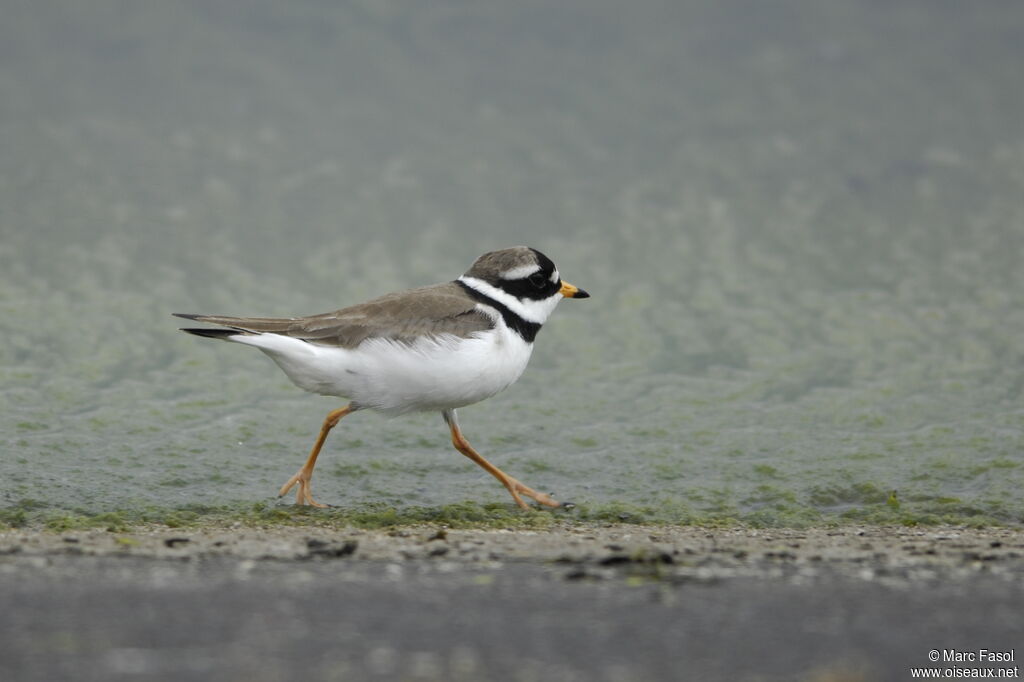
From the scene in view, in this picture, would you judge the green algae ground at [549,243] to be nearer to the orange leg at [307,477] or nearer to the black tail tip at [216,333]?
the orange leg at [307,477]

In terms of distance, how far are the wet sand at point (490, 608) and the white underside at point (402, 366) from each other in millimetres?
1407

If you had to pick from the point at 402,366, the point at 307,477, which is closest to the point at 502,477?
the point at 402,366

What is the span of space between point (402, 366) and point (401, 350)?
3.9 inches

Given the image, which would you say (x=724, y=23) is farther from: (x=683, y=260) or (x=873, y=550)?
(x=873, y=550)

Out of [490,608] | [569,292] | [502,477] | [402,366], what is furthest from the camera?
[569,292]

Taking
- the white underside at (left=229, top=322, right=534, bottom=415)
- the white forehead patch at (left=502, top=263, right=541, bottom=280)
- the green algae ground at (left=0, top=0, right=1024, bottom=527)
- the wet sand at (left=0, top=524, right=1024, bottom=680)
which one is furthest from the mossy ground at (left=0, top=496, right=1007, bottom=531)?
the white forehead patch at (left=502, top=263, right=541, bottom=280)

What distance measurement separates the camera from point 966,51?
650 inches

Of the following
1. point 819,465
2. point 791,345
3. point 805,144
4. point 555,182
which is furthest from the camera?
point 805,144

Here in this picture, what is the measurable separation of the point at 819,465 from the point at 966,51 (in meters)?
9.93

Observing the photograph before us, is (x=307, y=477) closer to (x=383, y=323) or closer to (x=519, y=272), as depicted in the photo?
(x=383, y=323)

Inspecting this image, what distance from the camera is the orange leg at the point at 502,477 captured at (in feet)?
24.9

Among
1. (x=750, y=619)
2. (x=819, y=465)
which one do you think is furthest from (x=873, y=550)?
(x=819, y=465)

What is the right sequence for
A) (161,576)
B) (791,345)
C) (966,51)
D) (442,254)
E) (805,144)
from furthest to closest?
(966,51) → (805,144) → (442,254) → (791,345) → (161,576)

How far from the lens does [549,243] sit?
12.5 m
